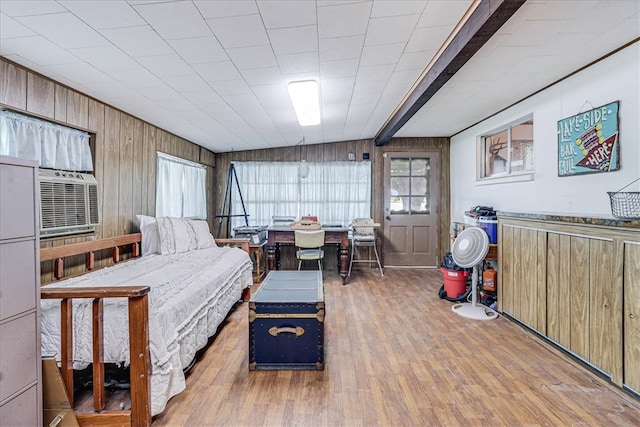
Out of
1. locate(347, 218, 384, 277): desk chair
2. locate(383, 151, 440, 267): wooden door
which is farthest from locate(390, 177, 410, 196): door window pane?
locate(347, 218, 384, 277): desk chair

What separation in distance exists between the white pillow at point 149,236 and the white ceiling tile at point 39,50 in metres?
1.66

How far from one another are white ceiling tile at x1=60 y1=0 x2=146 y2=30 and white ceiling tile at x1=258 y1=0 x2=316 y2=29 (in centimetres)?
66

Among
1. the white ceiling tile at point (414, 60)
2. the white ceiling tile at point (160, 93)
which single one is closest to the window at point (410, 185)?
the white ceiling tile at point (414, 60)

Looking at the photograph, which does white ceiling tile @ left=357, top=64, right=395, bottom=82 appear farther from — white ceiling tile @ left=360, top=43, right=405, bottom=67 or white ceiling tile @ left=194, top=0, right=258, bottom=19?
white ceiling tile @ left=194, top=0, right=258, bottom=19

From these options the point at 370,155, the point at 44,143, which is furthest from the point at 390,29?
the point at 370,155

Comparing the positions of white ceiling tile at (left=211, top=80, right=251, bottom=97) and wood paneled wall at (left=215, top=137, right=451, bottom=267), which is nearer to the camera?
white ceiling tile at (left=211, top=80, right=251, bottom=97)

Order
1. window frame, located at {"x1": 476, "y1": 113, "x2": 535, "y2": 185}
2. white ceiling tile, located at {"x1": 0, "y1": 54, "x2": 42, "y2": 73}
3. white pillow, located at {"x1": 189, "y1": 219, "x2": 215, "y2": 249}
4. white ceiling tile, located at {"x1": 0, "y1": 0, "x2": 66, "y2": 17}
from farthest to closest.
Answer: white pillow, located at {"x1": 189, "y1": 219, "x2": 215, "y2": 249} < window frame, located at {"x1": 476, "y1": 113, "x2": 535, "y2": 185} < white ceiling tile, located at {"x1": 0, "y1": 54, "x2": 42, "y2": 73} < white ceiling tile, located at {"x1": 0, "y1": 0, "x2": 66, "y2": 17}

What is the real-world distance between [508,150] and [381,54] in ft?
8.07

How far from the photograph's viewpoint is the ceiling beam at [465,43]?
1701mm

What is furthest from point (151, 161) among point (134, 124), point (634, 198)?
point (634, 198)

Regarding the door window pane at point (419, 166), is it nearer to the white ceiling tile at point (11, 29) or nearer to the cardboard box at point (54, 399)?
the white ceiling tile at point (11, 29)

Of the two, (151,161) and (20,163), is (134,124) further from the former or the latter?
(20,163)

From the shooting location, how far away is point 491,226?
11.6 feet

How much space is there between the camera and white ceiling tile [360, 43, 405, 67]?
2324 millimetres
